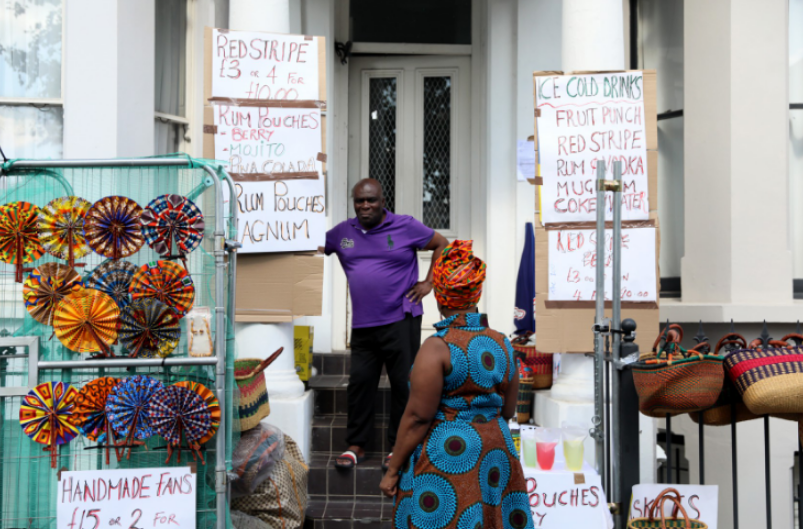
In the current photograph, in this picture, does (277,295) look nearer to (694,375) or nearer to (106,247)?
(106,247)

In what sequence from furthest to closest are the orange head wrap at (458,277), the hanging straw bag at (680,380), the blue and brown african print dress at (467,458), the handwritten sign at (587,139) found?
the handwritten sign at (587,139) < the hanging straw bag at (680,380) < the orange head wrap at (458,277) < the blue and brown african print dress at (467,458)

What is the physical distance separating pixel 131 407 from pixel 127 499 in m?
0.39

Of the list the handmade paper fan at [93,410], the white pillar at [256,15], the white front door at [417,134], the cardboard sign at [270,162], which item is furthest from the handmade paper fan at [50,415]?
the white front door at [417,134]

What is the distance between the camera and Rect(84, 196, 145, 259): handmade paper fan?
3.41 meters

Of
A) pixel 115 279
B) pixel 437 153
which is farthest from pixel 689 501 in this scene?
pixel 437 153

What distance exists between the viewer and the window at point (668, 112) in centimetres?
730

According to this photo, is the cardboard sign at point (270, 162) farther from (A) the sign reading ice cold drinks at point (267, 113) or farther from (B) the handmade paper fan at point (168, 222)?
(B) the handmade paper fan at point (168, 222)

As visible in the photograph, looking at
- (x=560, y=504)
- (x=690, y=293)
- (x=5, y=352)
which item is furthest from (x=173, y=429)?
(x=690, y=293)

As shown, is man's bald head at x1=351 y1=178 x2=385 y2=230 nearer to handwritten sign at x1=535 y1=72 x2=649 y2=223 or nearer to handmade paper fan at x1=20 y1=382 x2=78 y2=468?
handwritten sign at x1=535 y1=72 x2=649 y2=223

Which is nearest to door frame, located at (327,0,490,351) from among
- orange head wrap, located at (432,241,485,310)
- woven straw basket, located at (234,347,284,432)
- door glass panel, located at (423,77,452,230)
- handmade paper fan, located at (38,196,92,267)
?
door glass panel, located at (423,77,452,230)

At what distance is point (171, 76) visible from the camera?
252 inches

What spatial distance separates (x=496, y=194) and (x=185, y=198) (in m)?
4.08

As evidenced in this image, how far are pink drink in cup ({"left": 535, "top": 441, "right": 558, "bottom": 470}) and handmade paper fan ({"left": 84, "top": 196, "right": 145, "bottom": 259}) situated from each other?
2.07 m

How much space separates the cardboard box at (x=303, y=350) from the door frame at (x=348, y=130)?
37.4 inches
